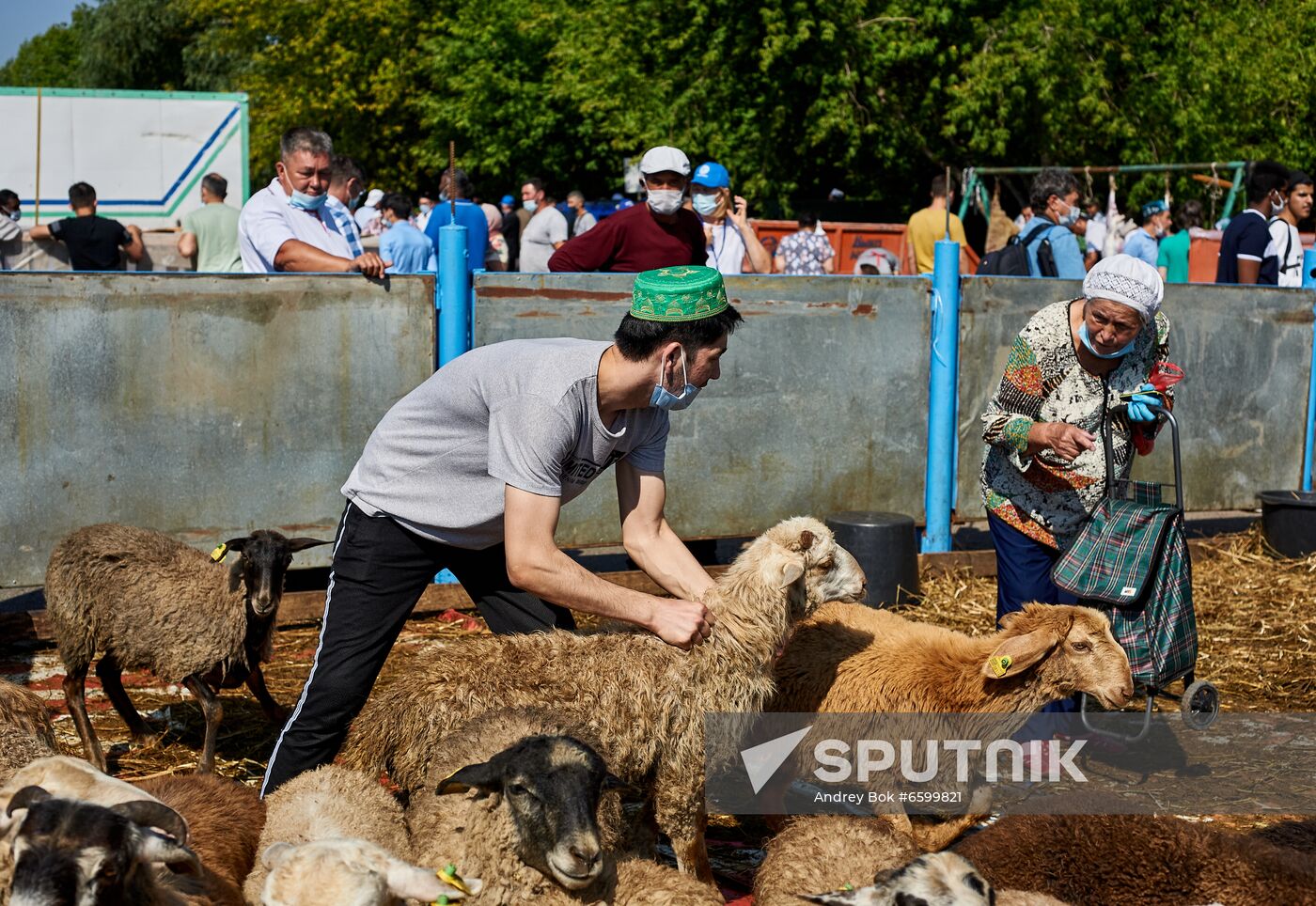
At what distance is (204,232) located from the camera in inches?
482

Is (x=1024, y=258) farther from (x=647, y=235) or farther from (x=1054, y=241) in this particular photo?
(x=647, y=235)

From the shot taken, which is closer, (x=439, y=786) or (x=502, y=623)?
(x=439, y=786)

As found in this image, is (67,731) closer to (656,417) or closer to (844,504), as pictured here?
(656,417)

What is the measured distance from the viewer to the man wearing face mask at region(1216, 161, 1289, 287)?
34.8ft

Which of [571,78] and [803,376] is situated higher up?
[571,78]

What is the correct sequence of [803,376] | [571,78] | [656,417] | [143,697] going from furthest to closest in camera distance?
[571,78], [803,376], [143,697], [656,417]

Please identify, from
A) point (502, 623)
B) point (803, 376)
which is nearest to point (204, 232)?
point (803, 376)

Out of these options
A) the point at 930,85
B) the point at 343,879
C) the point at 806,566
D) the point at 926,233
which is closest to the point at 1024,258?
the point at 926,233

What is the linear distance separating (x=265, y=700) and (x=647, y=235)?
3.51 metres

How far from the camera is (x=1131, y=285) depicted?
16.4ft

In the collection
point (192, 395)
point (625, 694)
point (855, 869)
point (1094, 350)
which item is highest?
point (1094, 350)

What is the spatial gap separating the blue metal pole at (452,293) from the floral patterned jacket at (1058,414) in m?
3.10

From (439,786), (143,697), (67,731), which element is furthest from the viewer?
(143,697)

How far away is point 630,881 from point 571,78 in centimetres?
3044
